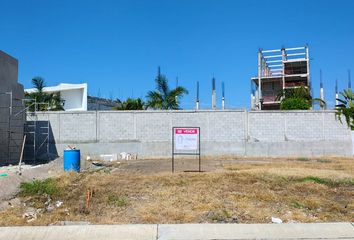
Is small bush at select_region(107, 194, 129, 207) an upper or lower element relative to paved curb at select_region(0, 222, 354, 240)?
upper

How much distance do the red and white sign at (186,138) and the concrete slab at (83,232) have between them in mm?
9505

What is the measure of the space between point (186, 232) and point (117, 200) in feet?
10.9

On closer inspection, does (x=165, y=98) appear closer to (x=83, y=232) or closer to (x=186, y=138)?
(x=186, y=138)

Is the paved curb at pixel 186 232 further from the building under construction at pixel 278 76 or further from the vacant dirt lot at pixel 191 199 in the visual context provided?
the building under construction at pixel 278 76

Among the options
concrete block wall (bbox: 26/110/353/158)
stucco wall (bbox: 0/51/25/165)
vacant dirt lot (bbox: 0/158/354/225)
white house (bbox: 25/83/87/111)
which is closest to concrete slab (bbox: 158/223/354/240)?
vacant dirt lot (bbox: 0/158/354/225)

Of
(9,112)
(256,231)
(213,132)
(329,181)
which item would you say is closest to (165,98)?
(213,132)

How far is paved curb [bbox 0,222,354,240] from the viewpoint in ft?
24.0

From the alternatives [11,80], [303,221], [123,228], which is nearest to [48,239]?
[123,228]

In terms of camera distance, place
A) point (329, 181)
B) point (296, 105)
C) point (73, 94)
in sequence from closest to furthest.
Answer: point (329, 181), point (296, 105), point (73, 94)

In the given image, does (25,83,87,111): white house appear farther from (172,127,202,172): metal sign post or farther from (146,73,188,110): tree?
(172,127,202,172): metal sign post

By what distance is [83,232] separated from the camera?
25.0ft

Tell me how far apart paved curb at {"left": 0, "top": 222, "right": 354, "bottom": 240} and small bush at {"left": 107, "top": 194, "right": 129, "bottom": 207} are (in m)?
2.07

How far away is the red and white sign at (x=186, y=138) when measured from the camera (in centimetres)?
1747

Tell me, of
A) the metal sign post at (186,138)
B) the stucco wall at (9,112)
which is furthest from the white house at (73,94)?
the metal sign post at (186,138)
